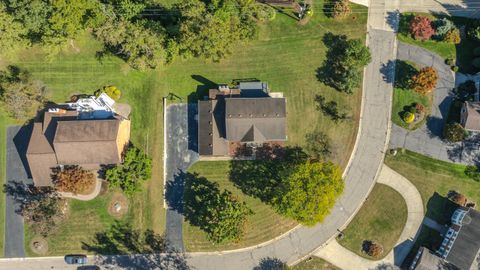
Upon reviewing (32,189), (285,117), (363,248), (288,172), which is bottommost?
(363,248)

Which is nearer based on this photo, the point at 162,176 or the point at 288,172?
the point at 288,172

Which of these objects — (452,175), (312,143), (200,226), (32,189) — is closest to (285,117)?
(312,143)

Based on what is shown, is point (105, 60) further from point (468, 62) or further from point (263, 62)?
point (468, 62)

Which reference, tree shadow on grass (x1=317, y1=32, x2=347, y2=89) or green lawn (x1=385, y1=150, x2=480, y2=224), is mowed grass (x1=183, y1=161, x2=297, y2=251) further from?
tree shadow on grass (x1=317, y1=32, x2=347, y2=89)

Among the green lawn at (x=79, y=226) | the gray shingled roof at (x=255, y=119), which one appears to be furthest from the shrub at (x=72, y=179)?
the gray shingled roof at (x=255, y=119)

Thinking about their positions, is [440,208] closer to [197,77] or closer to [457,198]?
[457,198]

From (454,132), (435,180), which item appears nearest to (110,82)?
(435,180)
